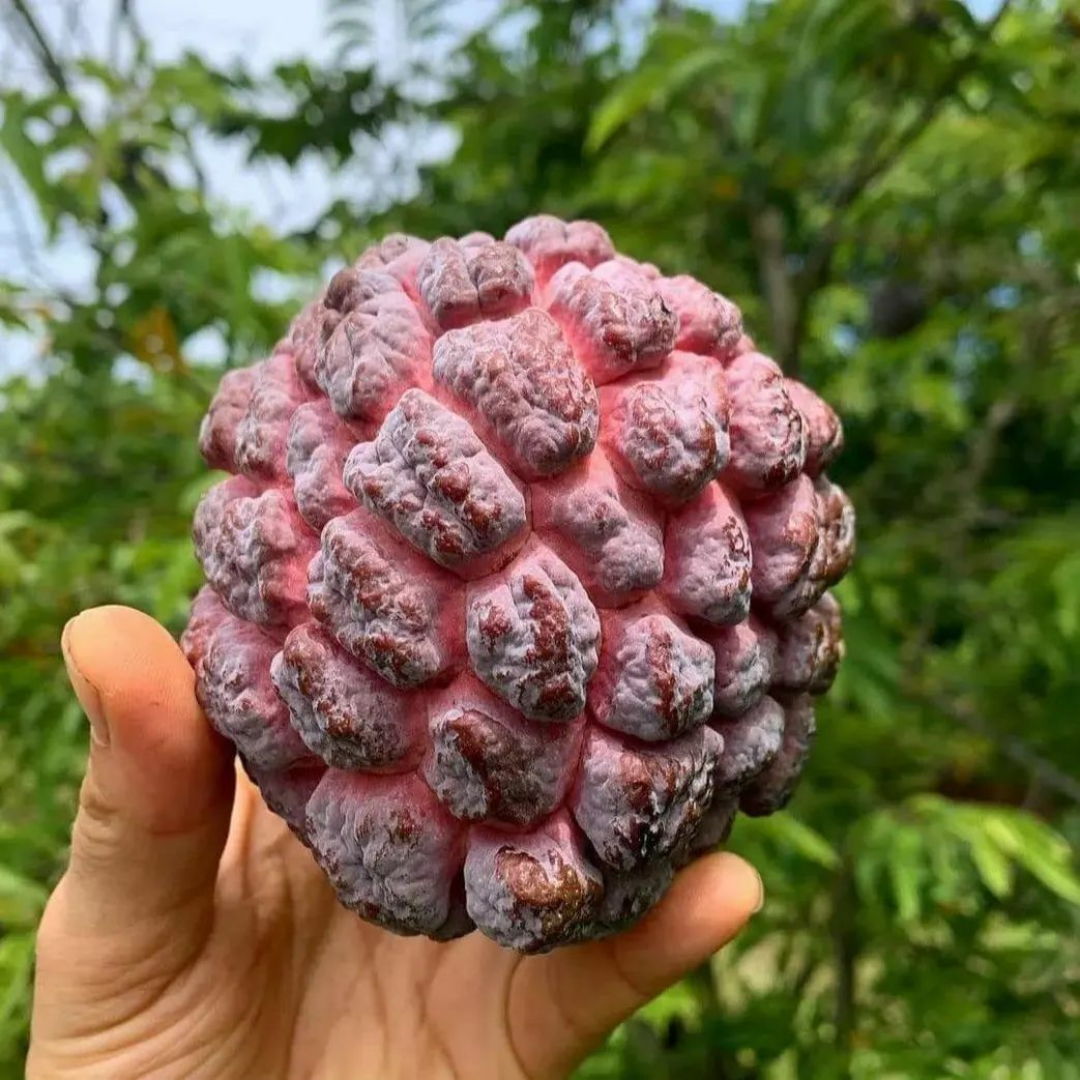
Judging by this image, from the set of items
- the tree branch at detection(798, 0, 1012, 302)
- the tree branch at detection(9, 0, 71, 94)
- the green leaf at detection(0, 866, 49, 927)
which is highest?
the tree branch at detection(798, 0, 1012, 302)

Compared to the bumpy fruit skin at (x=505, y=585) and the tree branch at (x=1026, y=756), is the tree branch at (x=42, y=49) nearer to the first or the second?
the bumpy fruit skin at (x=505, y=585)

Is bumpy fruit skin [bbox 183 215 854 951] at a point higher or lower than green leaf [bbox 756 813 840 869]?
higher

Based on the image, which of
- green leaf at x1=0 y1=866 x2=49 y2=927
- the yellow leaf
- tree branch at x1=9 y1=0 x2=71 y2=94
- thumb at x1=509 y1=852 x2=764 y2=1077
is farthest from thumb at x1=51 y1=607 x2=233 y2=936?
tree branch at x1=9 y1=0 x2=71 y2=94

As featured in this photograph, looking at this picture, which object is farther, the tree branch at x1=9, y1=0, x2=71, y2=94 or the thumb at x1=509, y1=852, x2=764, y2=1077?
the tree branch at x1=9, y1=0, x2=71, y2=94

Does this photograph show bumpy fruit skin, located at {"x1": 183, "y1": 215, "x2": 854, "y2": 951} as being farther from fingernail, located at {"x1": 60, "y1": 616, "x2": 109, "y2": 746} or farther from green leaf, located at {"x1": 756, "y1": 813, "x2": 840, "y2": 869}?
green leaf, located at {"x1": 756, "y1": 813, "x2": 840, "y2": 869}

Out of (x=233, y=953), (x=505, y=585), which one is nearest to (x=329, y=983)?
(x=233, y=953)

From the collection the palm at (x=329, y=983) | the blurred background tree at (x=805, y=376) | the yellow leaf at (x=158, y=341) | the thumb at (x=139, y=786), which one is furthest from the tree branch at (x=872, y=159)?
the thumb at (x=139, y=786)

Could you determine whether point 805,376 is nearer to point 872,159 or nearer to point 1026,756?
point 872,159
